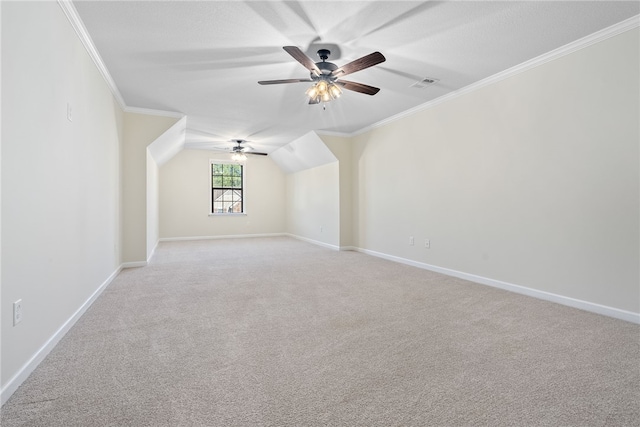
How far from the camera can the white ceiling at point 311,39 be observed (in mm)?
2279

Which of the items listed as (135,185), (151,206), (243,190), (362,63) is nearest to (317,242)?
(243,190)

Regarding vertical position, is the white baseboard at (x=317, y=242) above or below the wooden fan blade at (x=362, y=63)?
below

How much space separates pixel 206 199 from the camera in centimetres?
823

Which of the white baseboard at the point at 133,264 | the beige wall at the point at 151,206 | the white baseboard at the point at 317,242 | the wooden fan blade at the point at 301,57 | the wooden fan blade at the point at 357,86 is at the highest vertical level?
the wooden fan blade at the point at 357,86

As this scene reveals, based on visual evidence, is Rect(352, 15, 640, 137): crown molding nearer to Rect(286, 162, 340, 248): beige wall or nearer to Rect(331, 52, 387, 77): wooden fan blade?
Rect(331, 52, 387, 77): wooden fan blade

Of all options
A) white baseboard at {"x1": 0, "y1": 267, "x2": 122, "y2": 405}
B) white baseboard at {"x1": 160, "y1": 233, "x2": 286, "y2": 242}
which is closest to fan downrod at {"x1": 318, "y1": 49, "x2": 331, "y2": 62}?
white baseboard at {"x1": 0, "y1": 267, "x2": 122, "y2": 405}

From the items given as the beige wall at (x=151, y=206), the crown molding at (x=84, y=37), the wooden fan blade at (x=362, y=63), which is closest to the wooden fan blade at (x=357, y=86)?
the wooden fan blade at (x=362, y=63)

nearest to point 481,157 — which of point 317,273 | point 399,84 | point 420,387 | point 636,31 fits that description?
point 399,84

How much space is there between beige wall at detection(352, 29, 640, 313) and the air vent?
561 millimetres

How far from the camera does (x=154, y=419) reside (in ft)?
4.44

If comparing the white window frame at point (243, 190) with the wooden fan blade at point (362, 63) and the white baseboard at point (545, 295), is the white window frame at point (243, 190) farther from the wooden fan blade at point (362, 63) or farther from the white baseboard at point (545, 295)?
the wooden fan blade at point (362, 63)

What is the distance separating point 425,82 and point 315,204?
4.23 metres

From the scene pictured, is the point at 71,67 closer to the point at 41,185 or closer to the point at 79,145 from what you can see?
the point at 79,145

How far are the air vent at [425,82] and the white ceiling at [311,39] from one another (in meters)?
0.07
